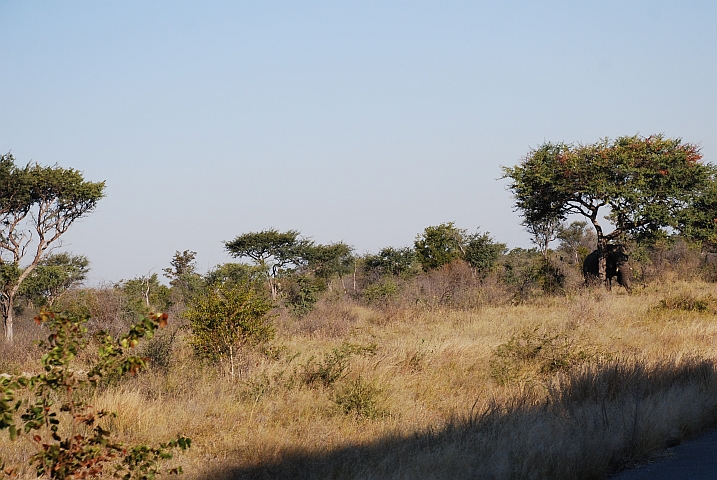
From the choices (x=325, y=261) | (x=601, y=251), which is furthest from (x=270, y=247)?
(x=601, y=251)

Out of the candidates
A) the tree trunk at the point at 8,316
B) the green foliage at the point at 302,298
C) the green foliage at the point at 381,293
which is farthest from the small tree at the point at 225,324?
the green foliage at the point at 381,293

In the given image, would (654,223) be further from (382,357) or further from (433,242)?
(382,357)

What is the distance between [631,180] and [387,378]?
55.2 feet

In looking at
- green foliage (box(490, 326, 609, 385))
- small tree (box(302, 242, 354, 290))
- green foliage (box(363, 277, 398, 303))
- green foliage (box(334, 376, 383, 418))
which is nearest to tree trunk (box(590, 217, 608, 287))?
green foliage (box(363, 277, 398, 303))

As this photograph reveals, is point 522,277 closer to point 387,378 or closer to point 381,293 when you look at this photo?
point 381,293

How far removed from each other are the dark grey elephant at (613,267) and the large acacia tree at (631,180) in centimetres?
35

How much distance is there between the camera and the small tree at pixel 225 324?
10.8 meters

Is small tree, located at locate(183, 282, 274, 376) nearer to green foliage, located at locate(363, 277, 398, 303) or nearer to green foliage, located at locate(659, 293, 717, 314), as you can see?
green foliage, located at locate(659, 293, 717, 314)

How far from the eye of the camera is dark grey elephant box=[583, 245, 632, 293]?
80.7ft

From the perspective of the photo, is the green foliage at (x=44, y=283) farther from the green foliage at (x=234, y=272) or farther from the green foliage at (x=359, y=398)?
the green foliage at (x=359, y=398)

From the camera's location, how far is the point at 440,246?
3438cm

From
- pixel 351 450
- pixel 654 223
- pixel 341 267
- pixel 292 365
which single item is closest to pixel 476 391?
pixel 292 365

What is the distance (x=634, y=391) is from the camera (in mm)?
7973

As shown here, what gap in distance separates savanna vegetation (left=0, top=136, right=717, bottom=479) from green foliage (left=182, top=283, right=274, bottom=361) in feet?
0.09
